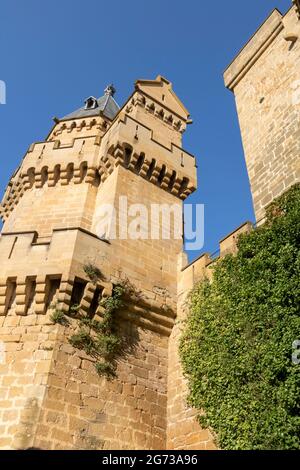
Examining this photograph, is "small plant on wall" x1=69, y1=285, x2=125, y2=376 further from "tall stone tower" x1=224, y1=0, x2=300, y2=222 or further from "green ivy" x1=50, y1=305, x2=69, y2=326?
"tall stone tower" x1=224, y1=0, x2=300, y2=222

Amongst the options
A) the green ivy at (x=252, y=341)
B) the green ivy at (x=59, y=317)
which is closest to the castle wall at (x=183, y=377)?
the green ivy at (x=252, y=341)

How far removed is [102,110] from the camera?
15984 mm

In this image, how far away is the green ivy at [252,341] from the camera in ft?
18.6

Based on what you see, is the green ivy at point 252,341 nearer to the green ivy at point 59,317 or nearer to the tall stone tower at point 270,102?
the tall stone tower at point 270,102

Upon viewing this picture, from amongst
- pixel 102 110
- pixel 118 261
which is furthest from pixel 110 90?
pixel 118 261

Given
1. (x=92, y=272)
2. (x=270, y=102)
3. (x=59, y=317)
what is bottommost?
(x=59, y=317)

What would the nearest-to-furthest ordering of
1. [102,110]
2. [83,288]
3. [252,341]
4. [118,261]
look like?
[252,341]
[83,288]
[118,261]
[102,110]

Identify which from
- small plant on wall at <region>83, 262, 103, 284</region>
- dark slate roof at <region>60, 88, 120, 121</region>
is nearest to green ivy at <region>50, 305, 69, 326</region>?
small plant on wall at <region>83, 262, 103, 284</region>

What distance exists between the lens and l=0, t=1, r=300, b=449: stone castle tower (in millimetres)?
6785

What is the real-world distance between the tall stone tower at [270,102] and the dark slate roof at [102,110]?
5069 mm

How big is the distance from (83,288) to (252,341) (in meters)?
3.43

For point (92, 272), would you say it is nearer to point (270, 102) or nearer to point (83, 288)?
→ point (83, 288)

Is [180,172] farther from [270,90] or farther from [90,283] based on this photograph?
[90,283]

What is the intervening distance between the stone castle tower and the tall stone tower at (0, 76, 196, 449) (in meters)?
0.03
